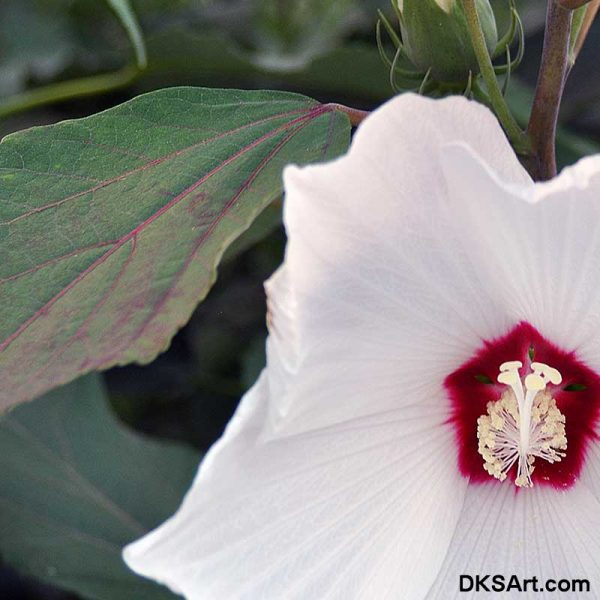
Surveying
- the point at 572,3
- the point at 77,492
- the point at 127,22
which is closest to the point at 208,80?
the point at 127,22

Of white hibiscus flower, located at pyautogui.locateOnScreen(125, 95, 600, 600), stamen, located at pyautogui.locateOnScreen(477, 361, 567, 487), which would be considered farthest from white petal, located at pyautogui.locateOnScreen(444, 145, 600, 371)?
stamen, located at pyautogui.locateOnScreen(477, 361, 567, 487)

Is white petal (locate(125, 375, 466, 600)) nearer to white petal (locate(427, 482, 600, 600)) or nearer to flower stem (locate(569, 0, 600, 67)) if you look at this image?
white petal (locate(427, 482, 600, 600))

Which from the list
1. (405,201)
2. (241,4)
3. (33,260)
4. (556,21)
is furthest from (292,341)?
(241,4)

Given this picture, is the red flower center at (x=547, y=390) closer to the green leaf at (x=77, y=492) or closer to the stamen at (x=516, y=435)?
the stamen at (x=516, y=435)

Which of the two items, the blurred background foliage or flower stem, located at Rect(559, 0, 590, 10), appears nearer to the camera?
flower stem, located at Rect(559, 0, 590, 10)

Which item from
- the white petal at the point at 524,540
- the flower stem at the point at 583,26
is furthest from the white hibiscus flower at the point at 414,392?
the flower stem at the point at 583,26

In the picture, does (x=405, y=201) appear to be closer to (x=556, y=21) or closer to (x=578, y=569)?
(x=556, y=21)
